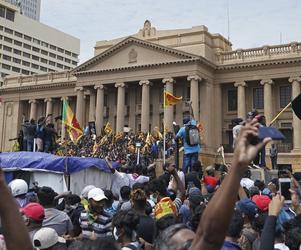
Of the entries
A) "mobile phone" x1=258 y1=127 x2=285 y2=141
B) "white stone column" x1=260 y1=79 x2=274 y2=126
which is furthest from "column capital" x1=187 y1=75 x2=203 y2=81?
"mobile phone" x1=258 y1=127 x2=285 y2=141

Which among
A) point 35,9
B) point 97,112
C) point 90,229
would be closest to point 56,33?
point 35,9

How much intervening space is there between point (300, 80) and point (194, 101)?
9871 millimetres

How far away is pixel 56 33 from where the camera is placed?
11388 cm

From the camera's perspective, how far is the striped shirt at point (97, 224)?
5754 millimetres

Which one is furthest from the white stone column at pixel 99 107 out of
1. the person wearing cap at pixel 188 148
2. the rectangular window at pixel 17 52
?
the rectangular window at pixel 17 52

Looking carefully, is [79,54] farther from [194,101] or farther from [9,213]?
[9,213]

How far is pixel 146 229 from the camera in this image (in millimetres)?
5246

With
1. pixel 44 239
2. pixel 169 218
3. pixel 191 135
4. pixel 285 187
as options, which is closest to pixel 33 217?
pixel 44 239

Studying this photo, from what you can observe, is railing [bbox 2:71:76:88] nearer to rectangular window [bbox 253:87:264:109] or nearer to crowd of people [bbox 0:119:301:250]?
rectangular window [bbox 253:87:264:109]

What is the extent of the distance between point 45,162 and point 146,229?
849 cm

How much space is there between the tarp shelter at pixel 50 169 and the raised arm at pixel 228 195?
11323 millimetres

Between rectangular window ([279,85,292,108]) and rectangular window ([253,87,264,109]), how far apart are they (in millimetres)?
1911

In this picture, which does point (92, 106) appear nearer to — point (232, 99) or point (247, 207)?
point (232, 99)

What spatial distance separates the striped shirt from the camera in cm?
575
